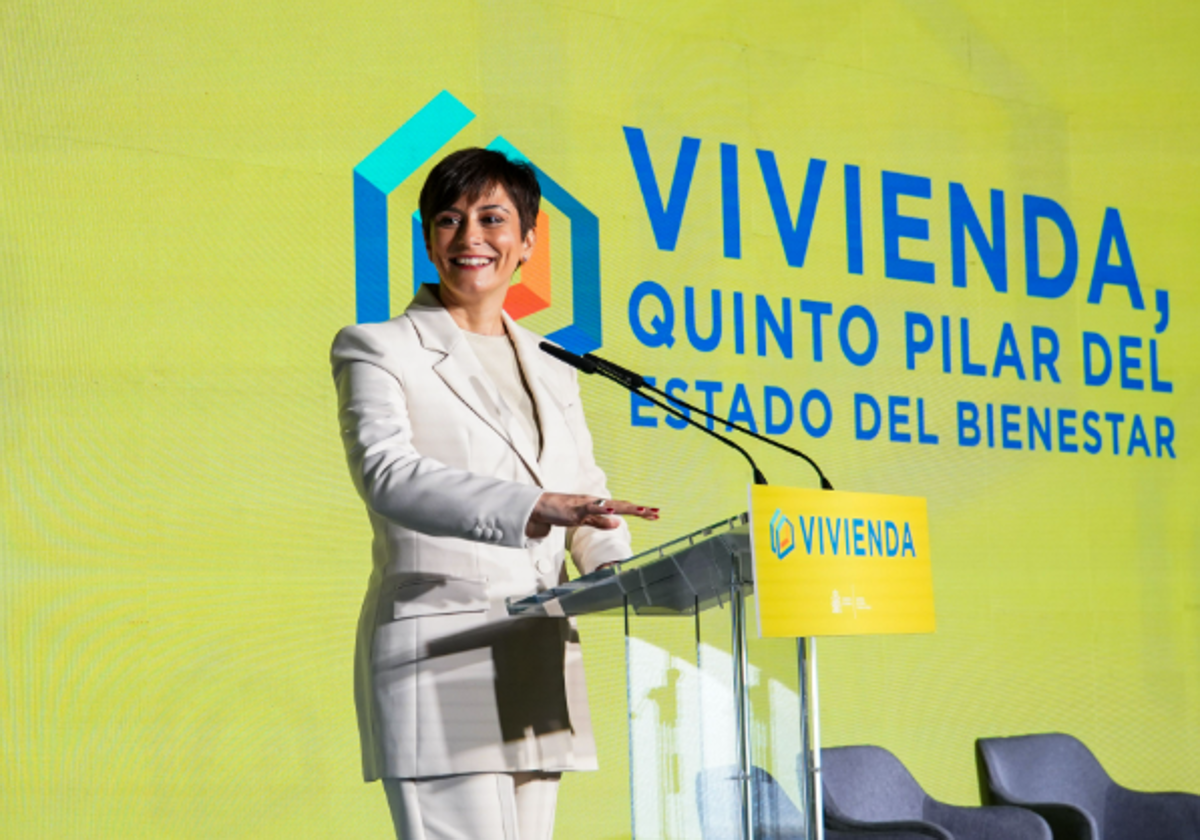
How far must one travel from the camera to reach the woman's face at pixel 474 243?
242 cm

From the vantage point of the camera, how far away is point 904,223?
17.1ft

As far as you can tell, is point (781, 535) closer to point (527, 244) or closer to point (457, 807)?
point (457, 807)

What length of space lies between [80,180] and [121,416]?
0.63 m

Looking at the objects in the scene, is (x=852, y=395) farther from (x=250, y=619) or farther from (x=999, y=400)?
(x=250, y=619)

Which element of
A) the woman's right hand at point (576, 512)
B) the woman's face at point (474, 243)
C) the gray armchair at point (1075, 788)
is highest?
the woman's face at point (474, 243)

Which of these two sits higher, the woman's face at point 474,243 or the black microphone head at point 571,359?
the woman's face at point 474,243

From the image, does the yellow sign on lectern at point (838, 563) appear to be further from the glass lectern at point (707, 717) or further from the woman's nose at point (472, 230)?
the woman's nose at point (472, 230)

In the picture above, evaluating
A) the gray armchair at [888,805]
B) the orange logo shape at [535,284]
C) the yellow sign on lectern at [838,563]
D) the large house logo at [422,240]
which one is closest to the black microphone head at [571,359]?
the yellow sign on lectern at [838,563]

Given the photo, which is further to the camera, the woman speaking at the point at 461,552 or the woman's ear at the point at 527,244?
the woman's ear at the point at 527,244

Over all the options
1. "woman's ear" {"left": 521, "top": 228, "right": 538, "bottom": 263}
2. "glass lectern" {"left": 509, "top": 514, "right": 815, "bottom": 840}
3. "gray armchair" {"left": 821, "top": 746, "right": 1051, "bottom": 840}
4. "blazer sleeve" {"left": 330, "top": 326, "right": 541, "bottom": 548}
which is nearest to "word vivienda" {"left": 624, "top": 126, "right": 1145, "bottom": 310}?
"gray armchair" {"left": 821, "top": 746, "right": 1051, "bottom": 840}

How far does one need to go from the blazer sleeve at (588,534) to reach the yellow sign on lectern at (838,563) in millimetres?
486

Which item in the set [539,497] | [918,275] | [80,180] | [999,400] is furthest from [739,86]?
[539,497]

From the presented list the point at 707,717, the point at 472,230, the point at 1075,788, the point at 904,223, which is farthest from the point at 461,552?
the point at 1075,788

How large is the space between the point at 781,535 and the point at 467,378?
0.64m
